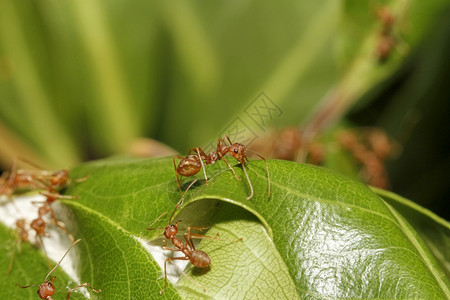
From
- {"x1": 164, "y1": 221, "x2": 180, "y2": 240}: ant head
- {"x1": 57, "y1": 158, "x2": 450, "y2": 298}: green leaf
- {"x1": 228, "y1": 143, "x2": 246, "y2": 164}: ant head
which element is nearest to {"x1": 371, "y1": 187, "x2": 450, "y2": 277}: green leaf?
{"x1": 57, "y1": 158, "x2": 450, "y2": 298}: green leaf

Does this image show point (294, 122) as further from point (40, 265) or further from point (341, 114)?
point (40, 265)

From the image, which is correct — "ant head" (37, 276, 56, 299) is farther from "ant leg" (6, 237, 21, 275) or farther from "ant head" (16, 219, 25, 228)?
"ant head" (16, 219, 25, 228)

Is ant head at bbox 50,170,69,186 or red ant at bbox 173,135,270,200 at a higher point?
red ant at bbox 173,135,270,200

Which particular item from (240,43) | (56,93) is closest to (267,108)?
(240,43)

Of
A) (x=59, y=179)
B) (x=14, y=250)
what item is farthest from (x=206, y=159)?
(x=14, y=250)

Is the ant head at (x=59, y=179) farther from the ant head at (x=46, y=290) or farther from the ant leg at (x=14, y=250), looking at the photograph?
the ant head at (x=46, y=290)

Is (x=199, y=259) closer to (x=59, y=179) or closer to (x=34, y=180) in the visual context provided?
(x=59, y=179)

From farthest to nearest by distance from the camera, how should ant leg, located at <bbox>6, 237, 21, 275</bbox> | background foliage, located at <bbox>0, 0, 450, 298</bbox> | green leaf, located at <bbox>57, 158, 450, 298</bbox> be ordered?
background foliage, located at <bbox>0, 0, 450, 298</bbox>, ant leg, located at <bbox>6, 237, 21, 275</bbox>, green leaf, located at <bbox>57, 158, 450, 298</bbox>

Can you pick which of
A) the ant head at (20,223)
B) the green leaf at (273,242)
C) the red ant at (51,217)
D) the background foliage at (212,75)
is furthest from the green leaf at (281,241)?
the background foliage at (212,75)
